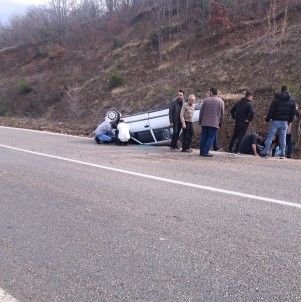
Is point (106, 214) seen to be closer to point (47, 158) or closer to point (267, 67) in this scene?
point (47, 158)

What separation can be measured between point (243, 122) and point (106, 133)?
5.12 m

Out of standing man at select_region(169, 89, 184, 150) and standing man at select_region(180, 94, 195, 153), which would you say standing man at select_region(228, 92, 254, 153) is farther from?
standing man at select_region(169, 89, 184, 150)

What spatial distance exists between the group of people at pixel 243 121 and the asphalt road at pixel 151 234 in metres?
1.82

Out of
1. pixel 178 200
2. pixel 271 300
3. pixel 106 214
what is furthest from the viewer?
pixel 178 200

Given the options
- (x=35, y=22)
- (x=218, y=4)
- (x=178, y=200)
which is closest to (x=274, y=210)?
(x=178, y=200)

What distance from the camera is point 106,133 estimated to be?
13352mm

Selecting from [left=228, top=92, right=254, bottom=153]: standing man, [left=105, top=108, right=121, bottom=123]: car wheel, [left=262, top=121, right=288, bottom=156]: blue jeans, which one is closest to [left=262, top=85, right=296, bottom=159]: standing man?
[left=262, top=121, right=288, bottom=156]: blue jeans

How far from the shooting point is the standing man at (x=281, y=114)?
9.26 meters

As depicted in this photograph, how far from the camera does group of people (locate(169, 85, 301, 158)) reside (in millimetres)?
9359

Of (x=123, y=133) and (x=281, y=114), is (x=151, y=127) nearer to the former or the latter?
(x=123, y=133)

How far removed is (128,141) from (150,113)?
124cm

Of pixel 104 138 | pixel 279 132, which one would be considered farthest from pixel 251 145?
pixel 104 138

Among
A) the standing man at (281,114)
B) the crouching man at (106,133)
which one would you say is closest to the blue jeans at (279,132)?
the standing man at (281,114)

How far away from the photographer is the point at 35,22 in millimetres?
58438
